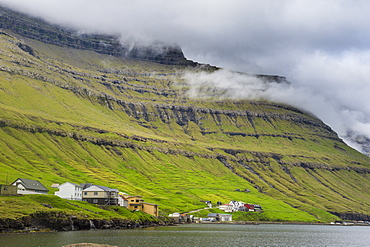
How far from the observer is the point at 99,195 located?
160500 millimetres

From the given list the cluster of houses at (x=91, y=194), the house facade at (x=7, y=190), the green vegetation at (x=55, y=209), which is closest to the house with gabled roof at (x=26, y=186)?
the cluster of houses at (x=91, y=194)

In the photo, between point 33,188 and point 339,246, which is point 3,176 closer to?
point 33,188

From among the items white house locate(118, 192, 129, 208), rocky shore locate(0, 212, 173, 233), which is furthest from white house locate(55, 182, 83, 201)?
rocky shore locate(0, 212, 173, 233)

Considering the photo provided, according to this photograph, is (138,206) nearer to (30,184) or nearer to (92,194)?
(92,194)

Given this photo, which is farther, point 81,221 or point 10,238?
point 81,221

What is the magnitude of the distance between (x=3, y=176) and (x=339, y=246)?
14473 centimetres

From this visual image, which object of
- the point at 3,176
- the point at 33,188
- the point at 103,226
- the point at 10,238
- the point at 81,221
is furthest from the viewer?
the point at 3,176

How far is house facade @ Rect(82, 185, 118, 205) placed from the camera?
159 metres

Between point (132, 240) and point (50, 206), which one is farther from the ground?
→ point (50, 206)

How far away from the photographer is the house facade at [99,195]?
159000mm

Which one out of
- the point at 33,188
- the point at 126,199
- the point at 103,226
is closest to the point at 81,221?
the point at 103,226

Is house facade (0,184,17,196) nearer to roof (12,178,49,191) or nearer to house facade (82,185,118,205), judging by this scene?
roof (12,178,49,191)

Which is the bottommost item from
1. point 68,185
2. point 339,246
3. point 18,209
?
point 339,246

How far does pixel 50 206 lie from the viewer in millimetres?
122000
